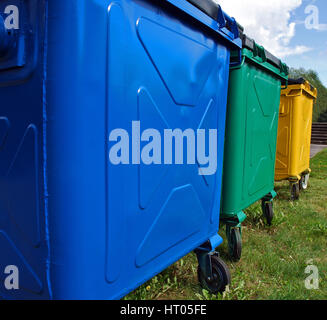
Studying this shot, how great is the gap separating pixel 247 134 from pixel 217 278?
1.10 metres

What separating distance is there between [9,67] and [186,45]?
828 millimetres

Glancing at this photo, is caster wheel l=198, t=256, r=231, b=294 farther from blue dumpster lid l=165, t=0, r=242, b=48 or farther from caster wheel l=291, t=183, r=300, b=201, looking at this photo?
caster wheel l=291, t=183, r=300, b=201

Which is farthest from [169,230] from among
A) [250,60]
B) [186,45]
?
[250,60]

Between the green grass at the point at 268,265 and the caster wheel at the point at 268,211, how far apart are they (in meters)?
0.06

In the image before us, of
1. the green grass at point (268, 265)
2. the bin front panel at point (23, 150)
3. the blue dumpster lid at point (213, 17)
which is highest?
the blue dumpster lid at point (213, 17)

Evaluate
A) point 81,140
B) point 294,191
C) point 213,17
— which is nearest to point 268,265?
point 213,17

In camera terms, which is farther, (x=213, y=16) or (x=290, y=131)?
(x=290, y=131)

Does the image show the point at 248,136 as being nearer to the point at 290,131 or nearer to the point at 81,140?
the point at 81,140

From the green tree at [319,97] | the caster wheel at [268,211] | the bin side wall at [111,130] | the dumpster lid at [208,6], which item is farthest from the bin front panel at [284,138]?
the green tree at [319,97]

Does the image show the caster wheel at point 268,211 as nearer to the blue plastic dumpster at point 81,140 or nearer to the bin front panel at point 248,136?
the bin front panel at point 248,136

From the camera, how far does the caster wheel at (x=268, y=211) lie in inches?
134

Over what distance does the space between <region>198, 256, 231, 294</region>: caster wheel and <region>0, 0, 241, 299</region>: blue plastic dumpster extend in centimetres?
72

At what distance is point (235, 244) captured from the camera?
2527 mm

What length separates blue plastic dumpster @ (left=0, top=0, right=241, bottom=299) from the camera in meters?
1.02
